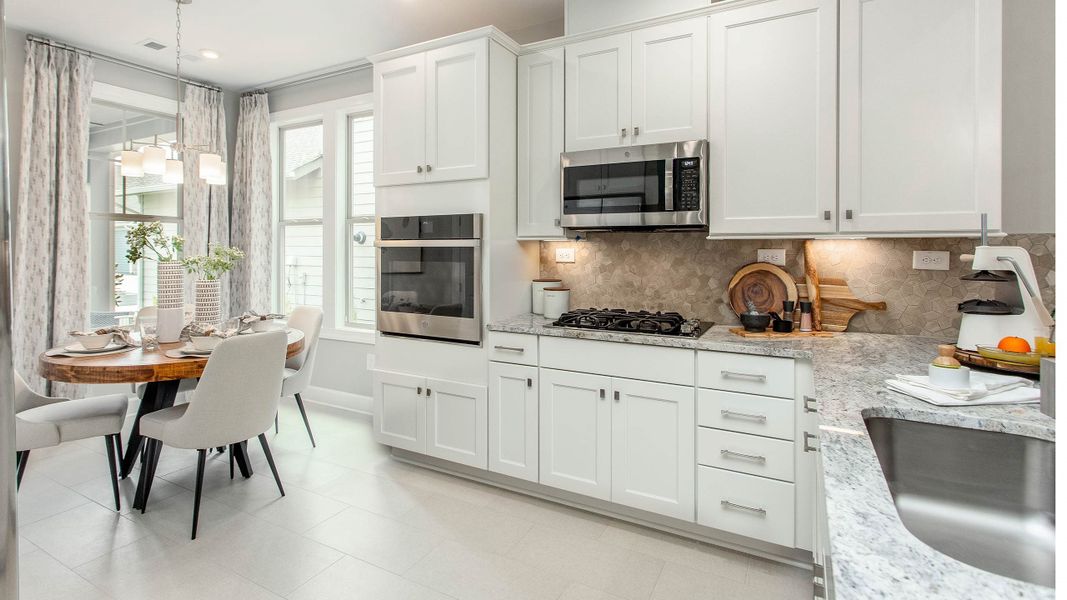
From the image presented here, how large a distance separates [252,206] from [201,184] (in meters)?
0.41

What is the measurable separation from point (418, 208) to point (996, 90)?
2701 millimetres

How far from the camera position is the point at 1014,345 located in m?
1.70

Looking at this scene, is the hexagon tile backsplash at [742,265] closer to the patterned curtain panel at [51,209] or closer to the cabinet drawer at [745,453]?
the cabinet drawer at [745,453]

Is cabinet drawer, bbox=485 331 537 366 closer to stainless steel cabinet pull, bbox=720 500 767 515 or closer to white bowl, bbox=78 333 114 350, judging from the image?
stainless steel cabinet pull, bbox=720 500 767 515

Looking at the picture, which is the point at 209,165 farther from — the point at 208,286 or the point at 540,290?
the point at 540,290

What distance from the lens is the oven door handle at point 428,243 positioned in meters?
2.89

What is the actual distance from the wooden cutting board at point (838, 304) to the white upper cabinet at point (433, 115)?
183 cm

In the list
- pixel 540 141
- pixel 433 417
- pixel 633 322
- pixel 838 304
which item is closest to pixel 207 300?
pixel 433 417

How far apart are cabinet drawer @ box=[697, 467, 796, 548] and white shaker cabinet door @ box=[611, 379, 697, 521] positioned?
0.06 meters

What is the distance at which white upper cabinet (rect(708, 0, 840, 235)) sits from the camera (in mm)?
2316

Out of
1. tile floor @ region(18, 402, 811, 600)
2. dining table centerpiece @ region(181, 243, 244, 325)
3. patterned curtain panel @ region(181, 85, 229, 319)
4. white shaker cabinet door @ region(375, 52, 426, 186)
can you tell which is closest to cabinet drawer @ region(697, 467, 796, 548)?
tile floor @ region(18, 402, 811, 600)

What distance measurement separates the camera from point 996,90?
203 cm

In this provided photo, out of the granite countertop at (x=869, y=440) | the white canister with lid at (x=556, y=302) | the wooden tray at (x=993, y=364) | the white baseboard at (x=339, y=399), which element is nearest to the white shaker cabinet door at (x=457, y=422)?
the white canister with lid at (x=556, y=302)

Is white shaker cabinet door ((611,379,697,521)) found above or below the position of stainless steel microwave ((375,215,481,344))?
below
